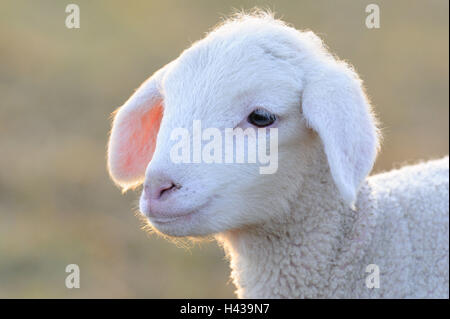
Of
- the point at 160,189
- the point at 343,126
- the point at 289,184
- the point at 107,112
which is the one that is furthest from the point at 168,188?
the point at 107,112

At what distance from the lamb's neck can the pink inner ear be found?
65 centimetres

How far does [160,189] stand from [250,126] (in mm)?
464

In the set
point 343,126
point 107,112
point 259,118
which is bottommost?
point 343,126

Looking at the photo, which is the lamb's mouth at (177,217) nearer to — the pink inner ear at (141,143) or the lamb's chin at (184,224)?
the lamb's chin at (184,224)

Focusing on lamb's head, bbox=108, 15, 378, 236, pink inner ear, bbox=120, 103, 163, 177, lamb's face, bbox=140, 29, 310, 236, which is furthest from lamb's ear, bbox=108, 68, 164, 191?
lamb's face, bbox=140, 29, 310, 236

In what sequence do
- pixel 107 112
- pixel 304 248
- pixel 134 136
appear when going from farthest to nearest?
1. pixel 107 112
2. pixel 134 136
3. pixel 304 248

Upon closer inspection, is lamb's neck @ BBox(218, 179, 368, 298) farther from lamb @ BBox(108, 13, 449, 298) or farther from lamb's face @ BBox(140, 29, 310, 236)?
lamb's face @ BBox(140, 29, 310, 236)

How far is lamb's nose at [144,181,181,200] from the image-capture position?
2.88 meters

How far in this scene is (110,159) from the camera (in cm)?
366

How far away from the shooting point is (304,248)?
10.7 ft

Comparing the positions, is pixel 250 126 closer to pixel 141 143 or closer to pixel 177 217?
pixel 177 217

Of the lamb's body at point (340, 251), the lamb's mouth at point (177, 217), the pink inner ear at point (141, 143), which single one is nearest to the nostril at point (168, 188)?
the lamb's mouth at point (177, 217)
